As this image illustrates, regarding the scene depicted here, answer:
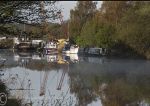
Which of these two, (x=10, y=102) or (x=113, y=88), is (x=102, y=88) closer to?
(x=113, y=88)

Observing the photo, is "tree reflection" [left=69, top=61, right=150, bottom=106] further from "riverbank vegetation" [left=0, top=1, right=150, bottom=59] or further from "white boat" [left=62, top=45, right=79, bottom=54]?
"white boat" [left=62, top=45, right=79, bottom=54]

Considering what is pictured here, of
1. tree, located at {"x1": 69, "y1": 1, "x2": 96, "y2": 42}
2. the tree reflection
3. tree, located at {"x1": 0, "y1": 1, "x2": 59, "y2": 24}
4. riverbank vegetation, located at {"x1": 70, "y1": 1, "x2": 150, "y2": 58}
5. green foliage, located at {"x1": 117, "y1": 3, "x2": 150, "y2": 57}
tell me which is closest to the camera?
tree, located at {"x1": 0, "y1": 1, "x2": 59, "y2": 24}

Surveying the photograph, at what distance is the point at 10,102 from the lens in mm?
10305

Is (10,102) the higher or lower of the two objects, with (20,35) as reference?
lower

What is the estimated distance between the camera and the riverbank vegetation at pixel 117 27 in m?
57.7

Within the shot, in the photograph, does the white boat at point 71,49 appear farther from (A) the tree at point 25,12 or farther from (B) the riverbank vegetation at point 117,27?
(A) the tree at point 25,12

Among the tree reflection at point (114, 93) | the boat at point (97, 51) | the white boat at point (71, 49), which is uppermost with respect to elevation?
the tree reflection at point (114, 93)

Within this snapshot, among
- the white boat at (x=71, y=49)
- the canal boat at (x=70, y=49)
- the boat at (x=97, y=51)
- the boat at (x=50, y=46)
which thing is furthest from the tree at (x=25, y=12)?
the white boat at (x=71, y=49)

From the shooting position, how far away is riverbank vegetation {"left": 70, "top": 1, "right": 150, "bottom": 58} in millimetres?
57688

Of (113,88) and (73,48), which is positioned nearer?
(113,88)

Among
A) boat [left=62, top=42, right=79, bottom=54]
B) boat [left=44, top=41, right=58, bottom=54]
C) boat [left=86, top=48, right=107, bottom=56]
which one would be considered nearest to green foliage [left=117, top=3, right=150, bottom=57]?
boat [left=86, top=48, right=107, bottom=56]

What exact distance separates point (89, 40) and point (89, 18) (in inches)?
261

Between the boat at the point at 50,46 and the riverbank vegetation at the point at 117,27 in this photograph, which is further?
the riverbank vegetation at the point at 117,27

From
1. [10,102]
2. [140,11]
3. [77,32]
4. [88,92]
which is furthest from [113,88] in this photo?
[77,32]
